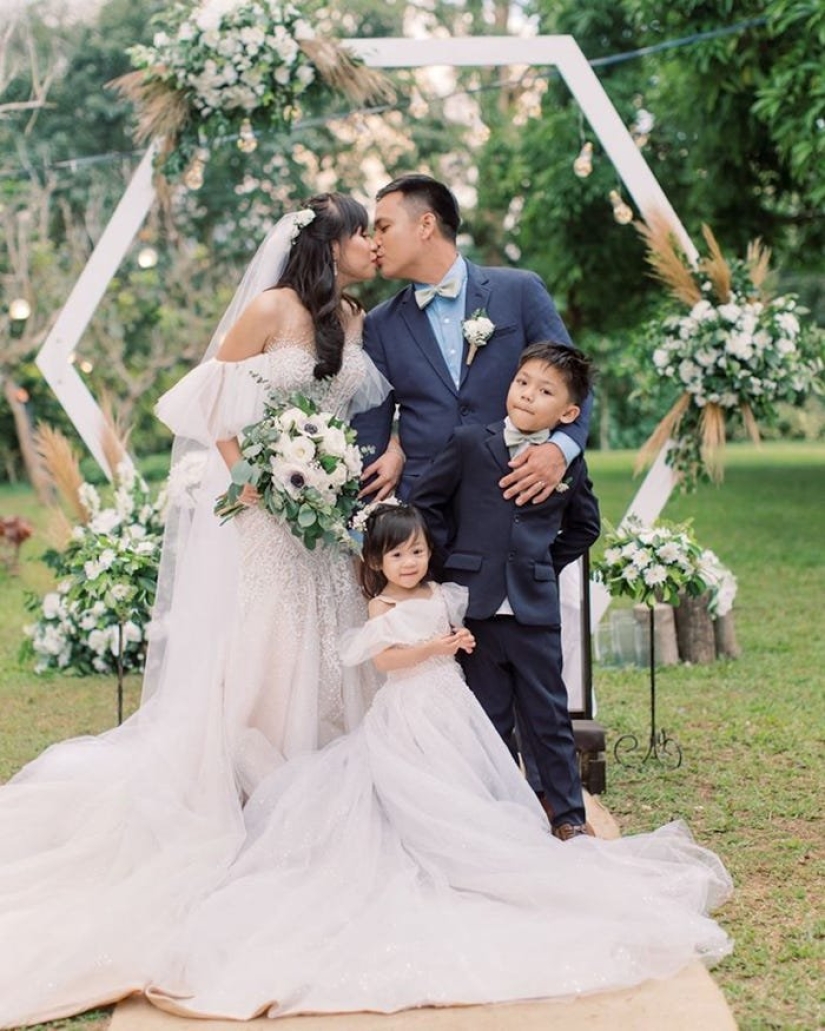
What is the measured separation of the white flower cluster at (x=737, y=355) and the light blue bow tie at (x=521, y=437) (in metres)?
3.32

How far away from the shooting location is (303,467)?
447 cm

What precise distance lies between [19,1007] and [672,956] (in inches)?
65.7

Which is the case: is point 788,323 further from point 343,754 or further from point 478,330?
point 343,754

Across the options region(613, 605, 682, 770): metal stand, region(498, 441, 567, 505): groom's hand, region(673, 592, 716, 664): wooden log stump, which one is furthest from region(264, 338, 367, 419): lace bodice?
region(673, 592, 716, 664): wooden log stump

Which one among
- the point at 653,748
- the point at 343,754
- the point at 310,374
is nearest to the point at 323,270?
the point at 310,374

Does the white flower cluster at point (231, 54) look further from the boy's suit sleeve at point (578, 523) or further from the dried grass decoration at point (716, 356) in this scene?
the boy's suit sleeve at point (578, 523)

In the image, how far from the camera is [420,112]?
2422cm

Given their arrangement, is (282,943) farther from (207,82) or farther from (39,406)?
(39,406)

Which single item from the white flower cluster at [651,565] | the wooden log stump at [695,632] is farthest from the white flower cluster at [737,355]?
the white flower cluster at [651,565]

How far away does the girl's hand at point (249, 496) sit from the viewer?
4.73m

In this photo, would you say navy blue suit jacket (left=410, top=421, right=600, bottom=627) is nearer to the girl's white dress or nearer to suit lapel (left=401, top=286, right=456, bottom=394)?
the girl's white dress

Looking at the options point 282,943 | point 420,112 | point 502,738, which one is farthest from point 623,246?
point 282,943

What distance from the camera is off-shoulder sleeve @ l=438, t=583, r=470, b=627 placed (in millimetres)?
4602

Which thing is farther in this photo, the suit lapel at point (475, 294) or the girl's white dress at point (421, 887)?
the suit lapel at point (475, 294)
